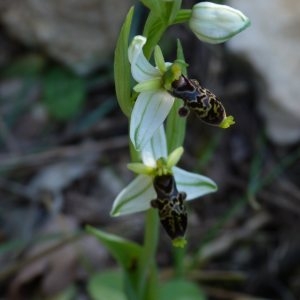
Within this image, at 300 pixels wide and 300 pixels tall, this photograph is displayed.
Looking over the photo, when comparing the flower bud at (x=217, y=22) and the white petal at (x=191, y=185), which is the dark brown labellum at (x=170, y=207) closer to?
the white petal at (x=191, y=185)

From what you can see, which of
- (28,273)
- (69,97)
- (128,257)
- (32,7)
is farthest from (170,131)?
(32,7)

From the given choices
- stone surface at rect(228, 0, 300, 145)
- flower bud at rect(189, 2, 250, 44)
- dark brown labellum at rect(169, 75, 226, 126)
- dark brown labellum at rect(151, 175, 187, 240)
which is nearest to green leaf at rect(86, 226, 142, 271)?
dark brown labellum at rect(151, 175, 187, 240)

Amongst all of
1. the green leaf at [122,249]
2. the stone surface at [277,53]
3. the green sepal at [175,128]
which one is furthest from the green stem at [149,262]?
the stone surface at [277,53]

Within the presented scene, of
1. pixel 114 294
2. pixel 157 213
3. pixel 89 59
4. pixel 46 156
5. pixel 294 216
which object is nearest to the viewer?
pixel 157 213

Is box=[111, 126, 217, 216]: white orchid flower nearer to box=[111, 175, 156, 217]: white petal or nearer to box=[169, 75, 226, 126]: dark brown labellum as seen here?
box=[111, 175, 156, 217]: white petal

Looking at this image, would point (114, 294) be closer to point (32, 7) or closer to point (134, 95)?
point (134, 95)

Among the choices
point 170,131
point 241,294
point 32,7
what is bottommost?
point 241,294
